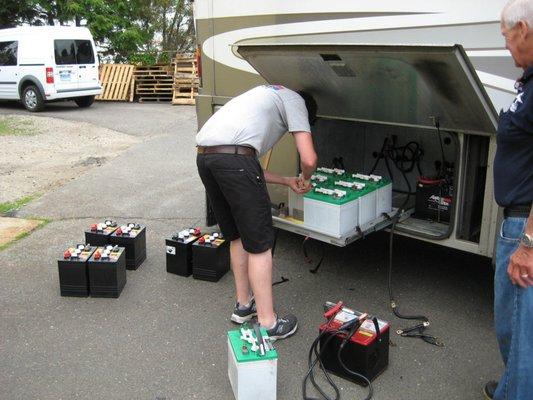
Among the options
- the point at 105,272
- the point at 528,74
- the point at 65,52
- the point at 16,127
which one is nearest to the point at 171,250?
the point at 105,272

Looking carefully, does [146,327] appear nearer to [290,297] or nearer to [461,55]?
[290,297]

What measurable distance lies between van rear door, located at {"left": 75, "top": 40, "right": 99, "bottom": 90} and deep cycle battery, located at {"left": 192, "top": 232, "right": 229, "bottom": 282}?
1169 centimetres

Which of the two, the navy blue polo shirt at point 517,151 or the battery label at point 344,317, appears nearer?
the navy blue polo shirt at point 517,151

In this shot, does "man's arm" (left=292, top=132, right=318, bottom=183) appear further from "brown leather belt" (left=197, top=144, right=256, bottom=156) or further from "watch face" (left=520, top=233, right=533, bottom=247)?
"watch face" (left=520, top=233, right=533, bottom=247)

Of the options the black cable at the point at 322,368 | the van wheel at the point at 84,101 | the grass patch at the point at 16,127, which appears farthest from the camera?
the van wheel at the point at 84,101

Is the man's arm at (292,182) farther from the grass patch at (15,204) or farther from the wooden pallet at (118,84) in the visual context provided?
the wooden pallet at (118,84)

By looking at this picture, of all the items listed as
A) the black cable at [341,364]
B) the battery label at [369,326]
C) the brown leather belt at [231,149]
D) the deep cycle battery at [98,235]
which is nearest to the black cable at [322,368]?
the black cable at [341,364]

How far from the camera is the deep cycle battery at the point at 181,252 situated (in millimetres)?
4422

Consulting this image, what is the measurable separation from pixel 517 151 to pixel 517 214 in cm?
26

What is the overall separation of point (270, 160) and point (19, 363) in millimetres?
2213

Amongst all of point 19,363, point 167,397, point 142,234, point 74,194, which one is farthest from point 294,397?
point 74,194

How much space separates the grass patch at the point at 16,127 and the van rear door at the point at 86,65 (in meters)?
2.07

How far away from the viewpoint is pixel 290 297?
411 cm

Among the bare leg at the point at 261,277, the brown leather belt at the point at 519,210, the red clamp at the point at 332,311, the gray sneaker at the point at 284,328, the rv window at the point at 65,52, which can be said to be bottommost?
the gray sneaker at the point at 284,328
